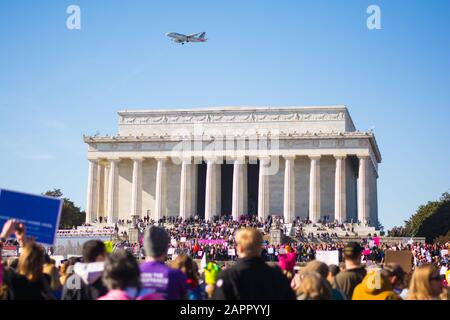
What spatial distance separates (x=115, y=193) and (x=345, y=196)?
29.1m

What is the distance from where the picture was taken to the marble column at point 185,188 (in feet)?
299

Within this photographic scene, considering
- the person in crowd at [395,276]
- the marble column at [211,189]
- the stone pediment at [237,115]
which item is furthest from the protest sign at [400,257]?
the stone pediment at [237,115]

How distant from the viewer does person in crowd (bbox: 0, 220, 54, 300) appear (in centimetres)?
1046

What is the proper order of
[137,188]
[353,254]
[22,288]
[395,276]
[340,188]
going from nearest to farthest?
[22,288]
[395,276]
[353,254]
[340,188]
[137,188]

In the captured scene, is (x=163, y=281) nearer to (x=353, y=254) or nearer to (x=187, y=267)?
(x=187, y=267)

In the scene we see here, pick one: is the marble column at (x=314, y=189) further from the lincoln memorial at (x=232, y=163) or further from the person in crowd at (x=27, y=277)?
the person in crowd at (x=27, y=277)

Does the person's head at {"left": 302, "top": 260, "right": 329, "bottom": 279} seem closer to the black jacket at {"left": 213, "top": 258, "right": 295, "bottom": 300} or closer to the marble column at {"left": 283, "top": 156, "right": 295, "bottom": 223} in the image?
the black jacket at {"left": 213, "top": 258, "right": 295, "bottom": 300}

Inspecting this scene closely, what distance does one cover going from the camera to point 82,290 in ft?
39.5

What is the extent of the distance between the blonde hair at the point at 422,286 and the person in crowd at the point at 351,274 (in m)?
3.00

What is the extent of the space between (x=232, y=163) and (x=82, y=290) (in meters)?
81.2

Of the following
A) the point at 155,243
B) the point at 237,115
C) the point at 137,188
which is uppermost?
the point at 237,115

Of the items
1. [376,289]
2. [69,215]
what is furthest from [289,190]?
[376,289]

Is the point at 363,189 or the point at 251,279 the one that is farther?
the point at 363,189

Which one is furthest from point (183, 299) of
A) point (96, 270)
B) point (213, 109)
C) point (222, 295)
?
point (213, 109)
